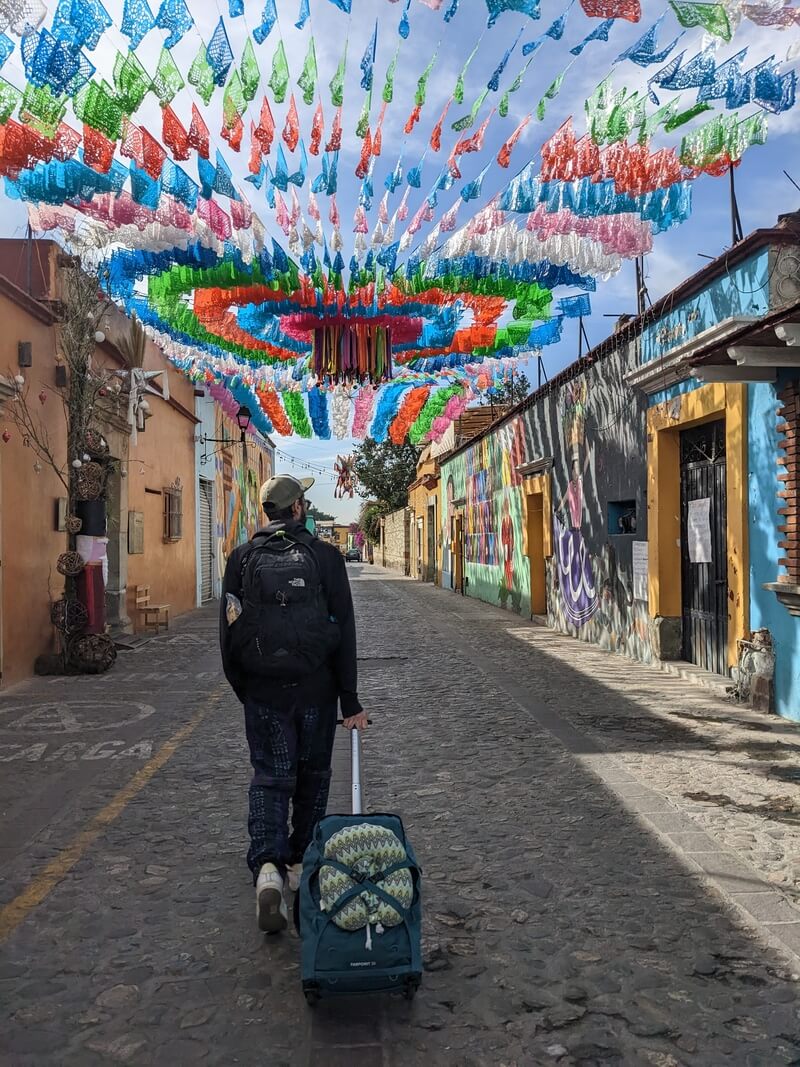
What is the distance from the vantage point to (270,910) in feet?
10.2

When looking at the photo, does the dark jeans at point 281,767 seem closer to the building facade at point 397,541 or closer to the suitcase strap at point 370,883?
the suitcase strap at point 370,883

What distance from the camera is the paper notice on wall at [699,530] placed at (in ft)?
28.9

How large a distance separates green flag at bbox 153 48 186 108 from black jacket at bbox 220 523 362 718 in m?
4.36

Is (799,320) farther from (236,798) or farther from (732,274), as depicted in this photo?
(236,798)

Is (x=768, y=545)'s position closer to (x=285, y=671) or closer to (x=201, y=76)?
(x=285, y=671)

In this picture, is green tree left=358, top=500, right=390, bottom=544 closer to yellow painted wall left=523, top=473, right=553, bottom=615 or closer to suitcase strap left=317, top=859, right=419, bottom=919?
yellow painted wall left=523, top=473, right=553, bottom=615

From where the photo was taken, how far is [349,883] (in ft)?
8.84

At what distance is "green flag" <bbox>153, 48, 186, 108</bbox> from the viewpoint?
6.14 m

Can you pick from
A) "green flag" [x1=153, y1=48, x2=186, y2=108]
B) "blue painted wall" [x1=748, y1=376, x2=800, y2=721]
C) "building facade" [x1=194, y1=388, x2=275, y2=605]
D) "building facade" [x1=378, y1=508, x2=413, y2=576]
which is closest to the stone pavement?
"blue painted wall" [x1=748, y1=376, x2=800, y2=721]

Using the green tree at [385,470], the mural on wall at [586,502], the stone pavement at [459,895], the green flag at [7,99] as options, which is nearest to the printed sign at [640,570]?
the mural on wall at [586,502]

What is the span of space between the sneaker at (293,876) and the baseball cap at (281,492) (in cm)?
147

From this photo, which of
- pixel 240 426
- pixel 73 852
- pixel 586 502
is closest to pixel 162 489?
pixel 240 426

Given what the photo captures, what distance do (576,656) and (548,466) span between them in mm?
4763

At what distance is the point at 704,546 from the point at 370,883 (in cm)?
708
